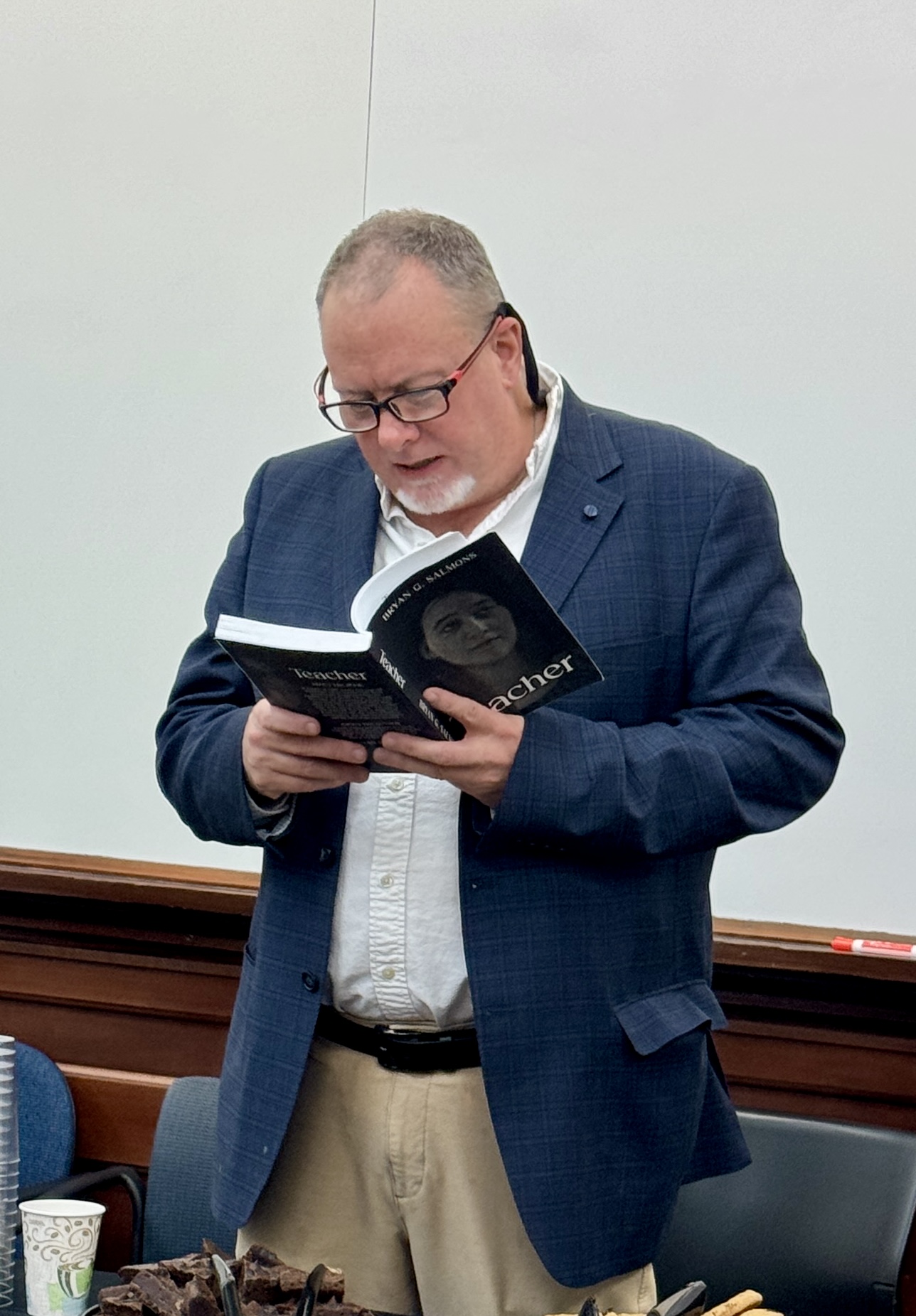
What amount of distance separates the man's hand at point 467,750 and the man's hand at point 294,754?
0.13ft

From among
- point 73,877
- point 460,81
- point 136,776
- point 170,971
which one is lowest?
point 170,971

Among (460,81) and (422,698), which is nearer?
(422,698)

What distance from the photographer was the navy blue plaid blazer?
152 centimetres

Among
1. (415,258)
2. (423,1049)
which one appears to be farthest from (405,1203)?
(415,258)

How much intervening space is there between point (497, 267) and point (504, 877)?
5.01ft

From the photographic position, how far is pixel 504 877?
1562 mm

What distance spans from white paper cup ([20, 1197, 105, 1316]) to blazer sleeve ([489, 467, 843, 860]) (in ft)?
2.11

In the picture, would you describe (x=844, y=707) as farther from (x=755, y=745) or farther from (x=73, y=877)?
(x=73, y=877)

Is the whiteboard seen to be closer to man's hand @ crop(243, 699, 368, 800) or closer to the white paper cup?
the white paper cup

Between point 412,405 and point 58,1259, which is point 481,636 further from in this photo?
point 58,1259

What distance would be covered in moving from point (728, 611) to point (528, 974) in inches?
17.3

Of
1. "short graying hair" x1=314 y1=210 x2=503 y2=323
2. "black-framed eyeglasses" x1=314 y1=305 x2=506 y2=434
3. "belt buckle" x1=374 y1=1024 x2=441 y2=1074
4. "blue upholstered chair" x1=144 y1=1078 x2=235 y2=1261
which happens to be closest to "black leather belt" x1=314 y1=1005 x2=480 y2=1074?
"belt buckle" x1=374 y1=1024 x2=441 y2=1074

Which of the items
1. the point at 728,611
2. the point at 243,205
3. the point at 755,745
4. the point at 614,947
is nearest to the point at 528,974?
the point at 614,947

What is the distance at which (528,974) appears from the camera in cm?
154
